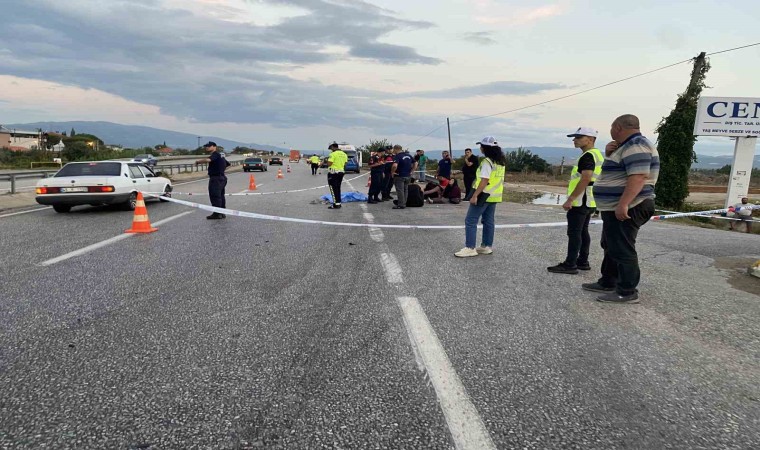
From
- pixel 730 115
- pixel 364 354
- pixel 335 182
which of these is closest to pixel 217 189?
pixel 335 182

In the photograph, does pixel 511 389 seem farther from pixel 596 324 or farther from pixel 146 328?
pixel 146 328

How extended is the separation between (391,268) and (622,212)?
2744 millimetres

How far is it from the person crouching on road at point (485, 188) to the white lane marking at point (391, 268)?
3.34 ft

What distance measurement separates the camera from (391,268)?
593cm

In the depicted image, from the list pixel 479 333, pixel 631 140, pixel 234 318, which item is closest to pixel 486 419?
pixel 479 333

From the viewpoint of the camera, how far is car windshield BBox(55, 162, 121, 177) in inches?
437

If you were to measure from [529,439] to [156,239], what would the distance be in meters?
7.14

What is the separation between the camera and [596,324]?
4066mm

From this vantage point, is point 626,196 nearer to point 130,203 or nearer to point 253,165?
point 130,203

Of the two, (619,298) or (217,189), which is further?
(217,189)

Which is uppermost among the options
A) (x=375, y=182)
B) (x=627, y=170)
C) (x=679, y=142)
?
(x=679, y=142)

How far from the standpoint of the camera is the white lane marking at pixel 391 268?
5.38 meters

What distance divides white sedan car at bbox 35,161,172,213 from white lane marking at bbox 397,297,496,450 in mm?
9501

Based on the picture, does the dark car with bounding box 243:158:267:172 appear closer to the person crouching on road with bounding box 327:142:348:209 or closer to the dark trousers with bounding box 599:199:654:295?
the person crouching on road with bounding box 327:142:348:209
